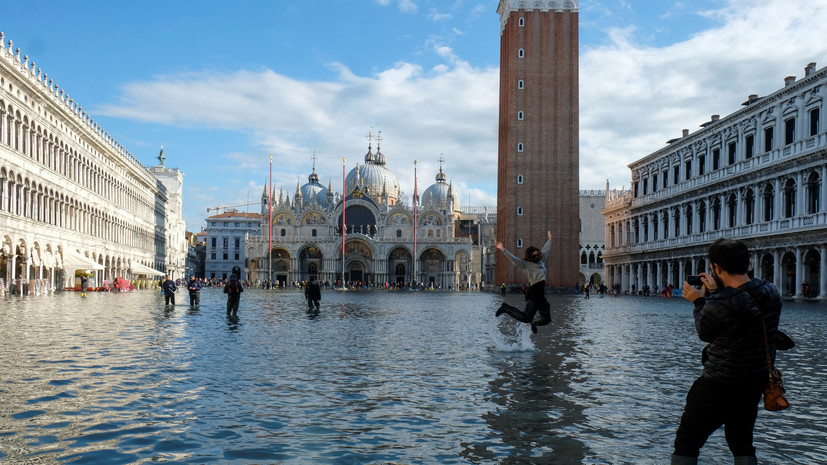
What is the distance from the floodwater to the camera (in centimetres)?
547

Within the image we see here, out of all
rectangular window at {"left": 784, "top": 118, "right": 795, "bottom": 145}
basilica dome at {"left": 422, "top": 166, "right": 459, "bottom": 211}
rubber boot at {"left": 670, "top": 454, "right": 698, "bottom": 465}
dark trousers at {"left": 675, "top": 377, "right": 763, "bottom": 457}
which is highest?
basilica dome at {"left": 422, "top": 166, "right": 459, "bottom": 211}

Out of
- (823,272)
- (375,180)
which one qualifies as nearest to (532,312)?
(823,272)

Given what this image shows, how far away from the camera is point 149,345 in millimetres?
12336

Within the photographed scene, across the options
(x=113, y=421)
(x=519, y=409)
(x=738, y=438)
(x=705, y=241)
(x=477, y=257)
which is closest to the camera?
(x=738, y=438)

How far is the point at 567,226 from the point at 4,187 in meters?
43.1

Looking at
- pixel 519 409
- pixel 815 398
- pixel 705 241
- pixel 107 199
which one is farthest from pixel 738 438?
pixel 107 199

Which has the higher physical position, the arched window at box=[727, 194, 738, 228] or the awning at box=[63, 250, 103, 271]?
the arched window at box=[727, 194, 738, 228]

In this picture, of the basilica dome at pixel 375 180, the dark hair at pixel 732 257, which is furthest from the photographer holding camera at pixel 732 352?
the basilica dome at pixel 375 180

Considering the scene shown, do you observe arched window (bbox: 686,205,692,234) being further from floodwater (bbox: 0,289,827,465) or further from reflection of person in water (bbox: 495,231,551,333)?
reflection of person in water (bbox: 495,231,551,333)

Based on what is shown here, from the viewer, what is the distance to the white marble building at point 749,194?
36156mm

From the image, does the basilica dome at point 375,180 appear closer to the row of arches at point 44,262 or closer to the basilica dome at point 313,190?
the basilica dome at point 313,190

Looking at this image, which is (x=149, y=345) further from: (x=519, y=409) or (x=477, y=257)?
(x=477, y=257)

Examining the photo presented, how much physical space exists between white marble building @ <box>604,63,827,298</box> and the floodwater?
2589cm

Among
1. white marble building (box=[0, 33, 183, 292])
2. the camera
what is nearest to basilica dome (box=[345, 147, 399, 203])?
white marble building (box=[0, 33, 183, 292])
